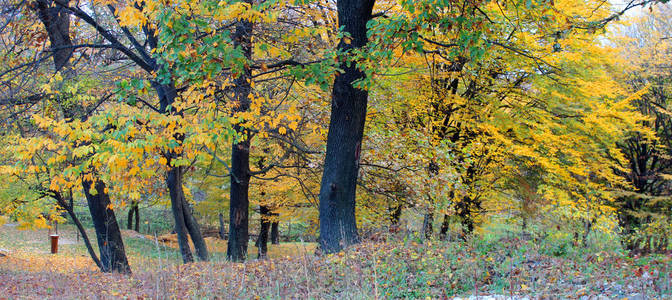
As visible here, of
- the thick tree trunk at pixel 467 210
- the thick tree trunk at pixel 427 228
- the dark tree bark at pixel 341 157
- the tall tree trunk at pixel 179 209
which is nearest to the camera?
the dark tree bark at pixel 341 157

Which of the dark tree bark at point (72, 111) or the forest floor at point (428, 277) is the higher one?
the dark tree bark at point (72, 111)

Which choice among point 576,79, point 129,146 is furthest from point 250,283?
point 576,79

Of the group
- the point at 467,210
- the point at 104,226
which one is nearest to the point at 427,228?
the point at 467,210

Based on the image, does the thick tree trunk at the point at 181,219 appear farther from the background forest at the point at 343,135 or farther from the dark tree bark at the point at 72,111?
the dark tree bark at the point at 72,111

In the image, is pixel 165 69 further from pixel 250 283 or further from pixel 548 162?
pixel 548 162

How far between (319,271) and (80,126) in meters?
4.53

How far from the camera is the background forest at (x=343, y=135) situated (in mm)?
5770

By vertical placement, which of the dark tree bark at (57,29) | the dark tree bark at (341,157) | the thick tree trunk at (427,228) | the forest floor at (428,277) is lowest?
the forest floor at (428,277)

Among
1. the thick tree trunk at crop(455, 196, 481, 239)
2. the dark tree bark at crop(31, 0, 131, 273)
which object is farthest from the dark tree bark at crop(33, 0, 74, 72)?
the thick tree trunk at crop(455, 196, 481, 239)

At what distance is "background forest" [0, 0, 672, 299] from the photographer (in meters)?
5.77

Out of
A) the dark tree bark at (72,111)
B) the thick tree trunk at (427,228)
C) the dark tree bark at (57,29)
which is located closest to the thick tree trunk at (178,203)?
the dark tree bark at (72,111)

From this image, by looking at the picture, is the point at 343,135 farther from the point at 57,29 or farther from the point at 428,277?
the point at 57,29

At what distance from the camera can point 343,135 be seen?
25.6ft

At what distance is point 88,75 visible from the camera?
920 cm
